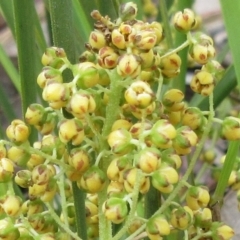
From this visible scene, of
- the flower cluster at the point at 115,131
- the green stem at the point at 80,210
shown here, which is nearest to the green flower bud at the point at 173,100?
the flower cluster at the point at 115,131

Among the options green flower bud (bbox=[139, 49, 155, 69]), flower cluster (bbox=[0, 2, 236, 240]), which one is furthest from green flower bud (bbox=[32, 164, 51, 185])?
green flower bud (bbox=[139, 49, 155, 69])

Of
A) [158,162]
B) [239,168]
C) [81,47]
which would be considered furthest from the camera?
[81,47]

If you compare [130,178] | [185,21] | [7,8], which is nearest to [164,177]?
[130,178]

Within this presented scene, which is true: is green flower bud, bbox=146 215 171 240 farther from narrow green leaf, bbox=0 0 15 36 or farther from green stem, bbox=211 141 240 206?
narrow green leaf, bbox=0 0 15 36

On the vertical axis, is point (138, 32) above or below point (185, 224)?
above

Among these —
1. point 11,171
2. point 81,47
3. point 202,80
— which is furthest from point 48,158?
point 81,47

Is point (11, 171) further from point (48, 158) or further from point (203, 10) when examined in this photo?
point (203, 10)

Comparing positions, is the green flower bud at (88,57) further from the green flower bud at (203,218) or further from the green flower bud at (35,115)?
the green flower bud at (203,218)
